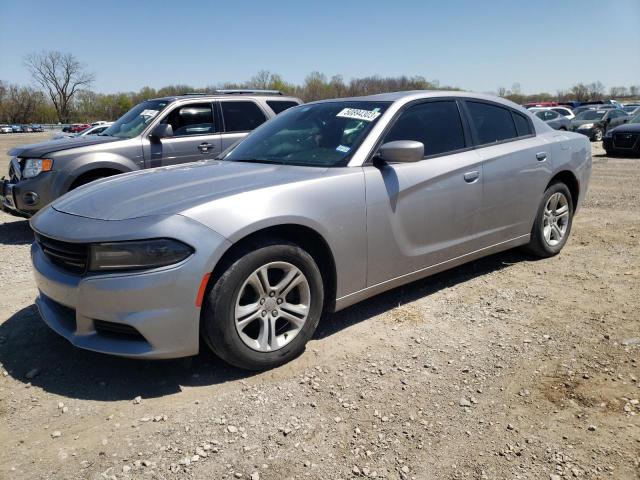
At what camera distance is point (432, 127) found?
4008 mm

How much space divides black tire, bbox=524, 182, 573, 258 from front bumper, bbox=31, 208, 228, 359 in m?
3.30

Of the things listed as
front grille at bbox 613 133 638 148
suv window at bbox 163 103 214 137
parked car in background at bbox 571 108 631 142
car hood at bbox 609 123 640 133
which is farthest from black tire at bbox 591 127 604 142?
suv window at bbox 163 103 214 137

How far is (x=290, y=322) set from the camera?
3158mm

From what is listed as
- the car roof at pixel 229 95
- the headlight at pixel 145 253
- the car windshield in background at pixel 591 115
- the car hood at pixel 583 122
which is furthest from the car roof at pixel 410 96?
the car windshield in background at pixel 591 115

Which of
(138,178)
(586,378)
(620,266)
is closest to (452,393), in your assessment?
(586,378)

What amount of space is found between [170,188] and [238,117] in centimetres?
483

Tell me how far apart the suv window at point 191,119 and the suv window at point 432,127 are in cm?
422

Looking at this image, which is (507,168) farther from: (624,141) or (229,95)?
(624,141)

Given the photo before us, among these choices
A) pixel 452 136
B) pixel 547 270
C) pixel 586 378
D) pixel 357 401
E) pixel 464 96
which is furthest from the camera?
pixel 547 270

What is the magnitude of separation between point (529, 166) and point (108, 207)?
3.49 metres

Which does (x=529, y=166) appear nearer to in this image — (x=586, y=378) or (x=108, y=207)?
(x=586, y=378)

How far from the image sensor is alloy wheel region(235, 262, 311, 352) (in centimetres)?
293

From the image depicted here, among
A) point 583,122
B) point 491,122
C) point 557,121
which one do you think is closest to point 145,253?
point 491,122

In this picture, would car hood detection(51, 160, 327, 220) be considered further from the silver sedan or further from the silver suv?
the silver suv
